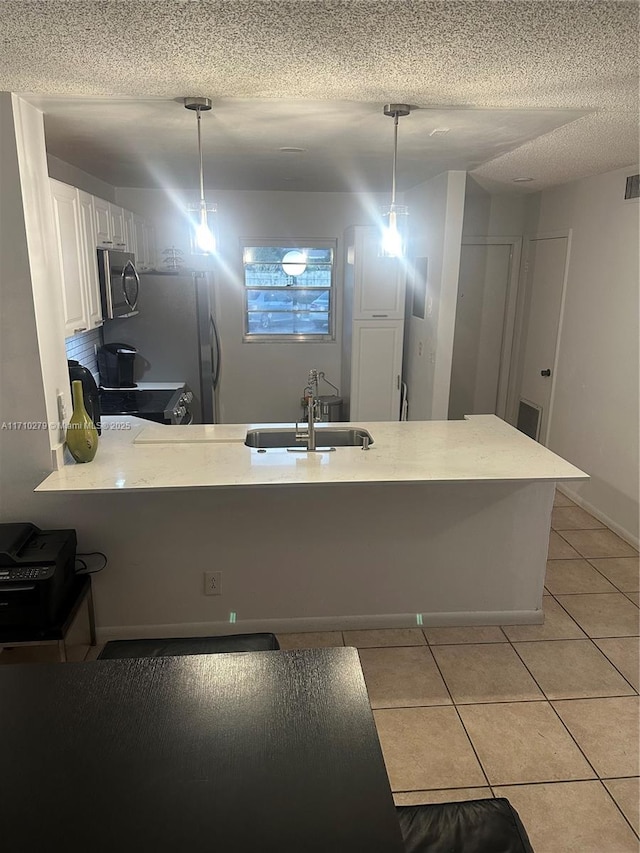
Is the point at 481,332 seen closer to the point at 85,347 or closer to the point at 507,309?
the point at 507,309

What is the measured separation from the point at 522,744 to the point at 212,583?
148cm

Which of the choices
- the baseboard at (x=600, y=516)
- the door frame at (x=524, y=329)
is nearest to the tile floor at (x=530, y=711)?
the baseboard at (x=600, y=516)

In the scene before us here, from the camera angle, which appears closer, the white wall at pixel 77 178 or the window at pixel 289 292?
the white wall at pixel 77 178

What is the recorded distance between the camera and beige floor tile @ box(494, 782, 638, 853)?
76.7 inches

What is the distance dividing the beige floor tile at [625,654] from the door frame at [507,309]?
3046 mm

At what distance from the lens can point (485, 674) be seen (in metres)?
2.73

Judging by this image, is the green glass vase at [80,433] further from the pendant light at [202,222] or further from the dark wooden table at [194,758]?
the dark wooden table at [194,758]

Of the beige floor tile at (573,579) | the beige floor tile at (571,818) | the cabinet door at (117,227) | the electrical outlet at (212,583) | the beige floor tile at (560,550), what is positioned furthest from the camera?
the beige floor tile at (560,550)

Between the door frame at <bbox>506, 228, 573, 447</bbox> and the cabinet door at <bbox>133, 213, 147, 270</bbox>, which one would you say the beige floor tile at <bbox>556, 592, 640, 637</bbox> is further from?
the cabinet door at <bbox>133, 213, 147, 270</bbox>

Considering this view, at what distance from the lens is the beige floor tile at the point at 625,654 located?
2750mm

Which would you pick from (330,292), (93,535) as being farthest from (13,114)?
(330,292)

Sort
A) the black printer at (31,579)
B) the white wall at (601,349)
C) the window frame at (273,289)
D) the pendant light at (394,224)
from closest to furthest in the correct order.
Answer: the black printer at (31,579)
the pendant light at (394,224)
the white wall at (601,349)
the window frame at (273,289)

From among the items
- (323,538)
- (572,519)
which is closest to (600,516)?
(572,519)

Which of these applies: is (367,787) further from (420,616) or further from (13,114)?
(13,114)
